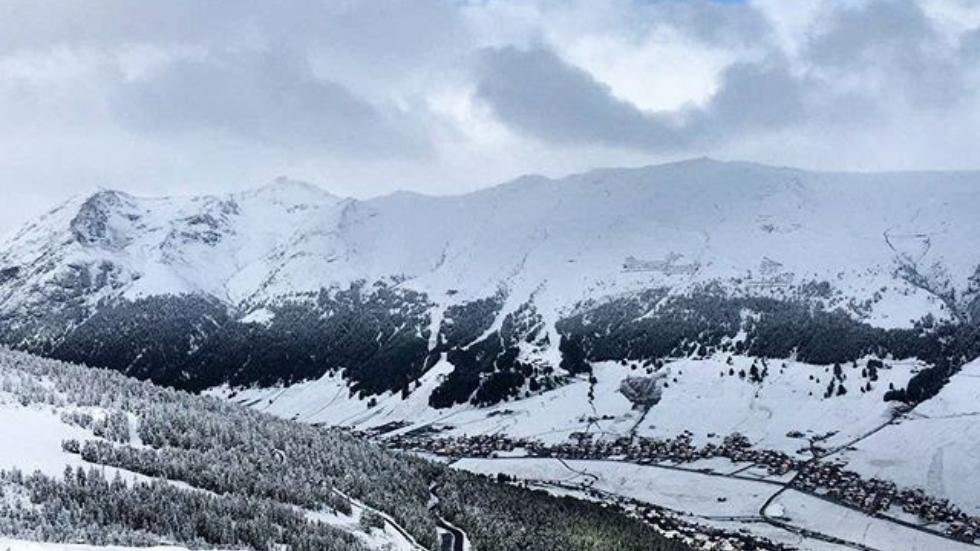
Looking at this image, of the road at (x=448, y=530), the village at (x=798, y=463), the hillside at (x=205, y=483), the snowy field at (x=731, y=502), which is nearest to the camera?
the hillside at (x=205, y=483)

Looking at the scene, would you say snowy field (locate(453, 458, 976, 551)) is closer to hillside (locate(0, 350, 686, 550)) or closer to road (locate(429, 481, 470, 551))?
hillside (locate(0, 350, 686, 550))

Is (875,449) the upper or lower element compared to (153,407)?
lower

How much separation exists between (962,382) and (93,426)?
596 ft

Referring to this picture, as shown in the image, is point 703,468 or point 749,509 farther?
point 703,468

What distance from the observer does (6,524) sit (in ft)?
116

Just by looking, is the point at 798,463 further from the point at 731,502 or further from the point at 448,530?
the point at 448,530

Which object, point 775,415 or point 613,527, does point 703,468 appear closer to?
point 775,415

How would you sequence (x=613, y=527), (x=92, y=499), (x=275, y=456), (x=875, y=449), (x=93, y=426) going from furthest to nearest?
1. (x=875, y=449)
2. (x=613, y=527)
3. (x=275, y=456)
4. (x=93, y=426)
5. (x=92, y=499)

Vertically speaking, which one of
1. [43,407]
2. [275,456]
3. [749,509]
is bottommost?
[749,509]

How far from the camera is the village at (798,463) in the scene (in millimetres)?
133875

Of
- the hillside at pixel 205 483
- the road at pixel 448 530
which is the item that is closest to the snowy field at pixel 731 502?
the hillside at pixel 205 483

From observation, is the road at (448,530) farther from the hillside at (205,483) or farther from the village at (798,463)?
the village at (798,463)

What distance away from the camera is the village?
439 feet

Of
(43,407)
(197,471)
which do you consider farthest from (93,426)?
(197,471)
